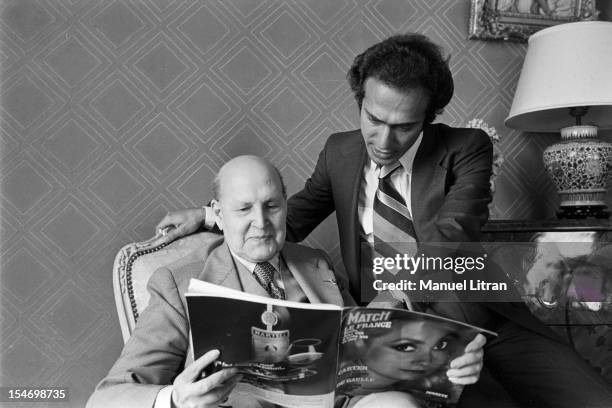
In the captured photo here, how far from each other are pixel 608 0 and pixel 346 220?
1806mm

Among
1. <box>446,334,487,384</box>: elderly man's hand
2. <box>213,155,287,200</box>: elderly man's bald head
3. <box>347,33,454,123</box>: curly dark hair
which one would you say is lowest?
<box>446,334,487,384</box>: elderly man's hand

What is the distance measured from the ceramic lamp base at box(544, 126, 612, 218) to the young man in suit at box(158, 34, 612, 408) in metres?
0.52

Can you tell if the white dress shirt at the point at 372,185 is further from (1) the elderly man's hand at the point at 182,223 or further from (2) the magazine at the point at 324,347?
(2) the magazine at the point at 324,347

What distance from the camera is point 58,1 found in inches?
83.9

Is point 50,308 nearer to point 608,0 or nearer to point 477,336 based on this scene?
point 477,336

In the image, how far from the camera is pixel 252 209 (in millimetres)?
1487

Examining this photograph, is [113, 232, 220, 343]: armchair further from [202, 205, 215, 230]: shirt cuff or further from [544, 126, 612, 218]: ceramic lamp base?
[544, 126, 612, 218]: ceramic lamp base

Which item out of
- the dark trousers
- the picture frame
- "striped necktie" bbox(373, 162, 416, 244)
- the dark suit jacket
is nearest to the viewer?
the dark trousers

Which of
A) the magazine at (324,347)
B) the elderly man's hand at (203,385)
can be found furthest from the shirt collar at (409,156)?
the elderly man's hand at (203,385)

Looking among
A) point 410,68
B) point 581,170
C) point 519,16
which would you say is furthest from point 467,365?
point 519,16

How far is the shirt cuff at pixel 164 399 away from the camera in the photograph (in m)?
1.18

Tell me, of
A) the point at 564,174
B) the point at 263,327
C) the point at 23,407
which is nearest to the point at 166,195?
the point at 23,407

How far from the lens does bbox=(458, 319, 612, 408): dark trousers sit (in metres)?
1.60

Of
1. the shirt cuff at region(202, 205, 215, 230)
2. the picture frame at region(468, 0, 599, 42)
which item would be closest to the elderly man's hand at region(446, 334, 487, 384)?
the shirt cuff at region(202, 205, 215, 230)
